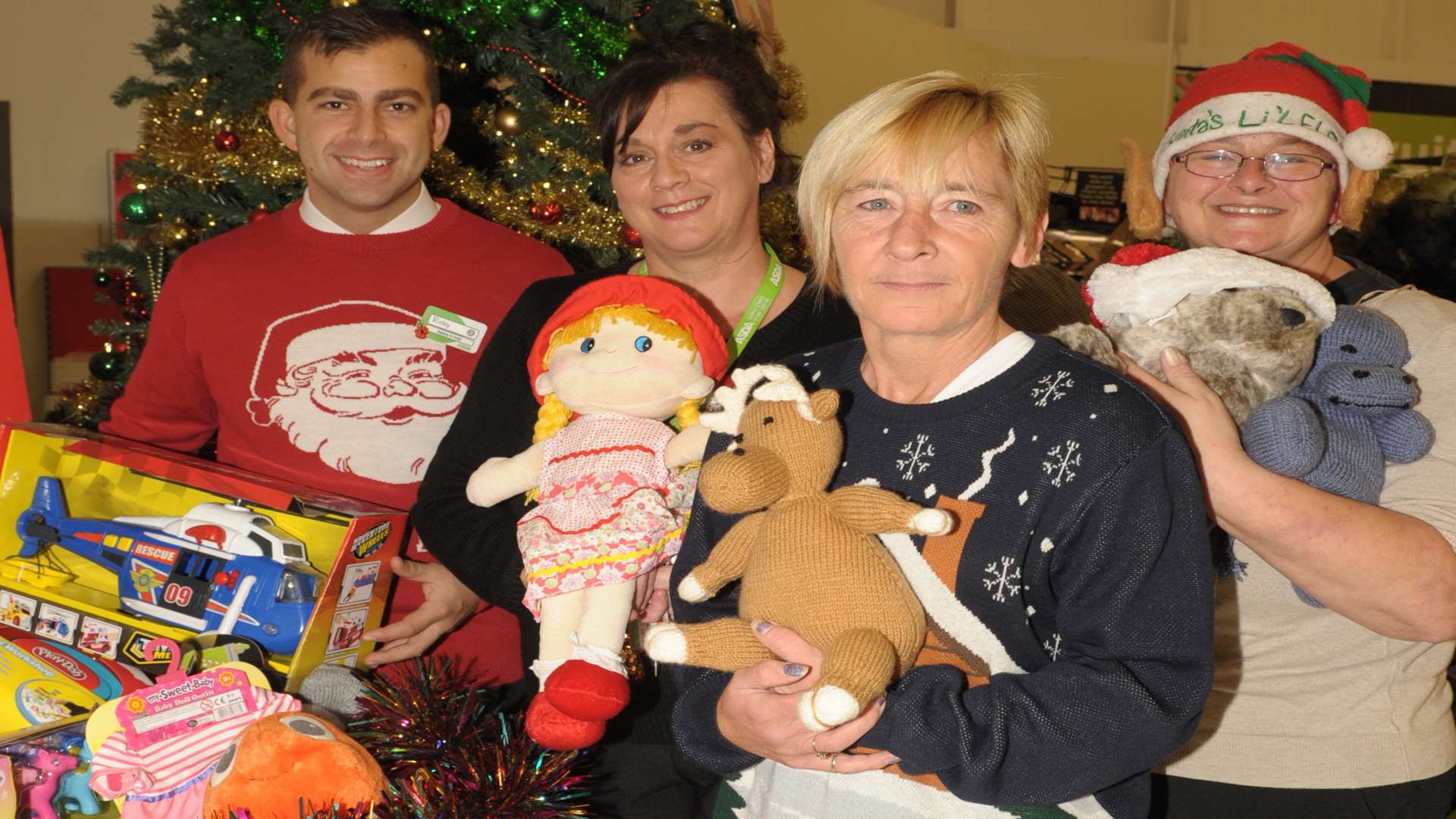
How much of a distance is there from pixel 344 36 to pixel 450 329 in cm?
58

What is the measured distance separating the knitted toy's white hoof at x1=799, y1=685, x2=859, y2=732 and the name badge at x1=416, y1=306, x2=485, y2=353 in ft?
3.85

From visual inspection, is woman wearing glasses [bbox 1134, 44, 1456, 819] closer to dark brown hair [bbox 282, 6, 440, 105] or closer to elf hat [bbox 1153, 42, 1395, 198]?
elf hat [bbox 1153, 42, 1395, 198]

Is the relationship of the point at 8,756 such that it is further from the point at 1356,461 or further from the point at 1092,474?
the point at 1356,461

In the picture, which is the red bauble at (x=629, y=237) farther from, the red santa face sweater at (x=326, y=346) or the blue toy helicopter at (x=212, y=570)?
the blue toy helicopter at (x=212, y=570)

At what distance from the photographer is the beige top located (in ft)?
4.41

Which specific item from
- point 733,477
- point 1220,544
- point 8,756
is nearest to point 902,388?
point 733,477

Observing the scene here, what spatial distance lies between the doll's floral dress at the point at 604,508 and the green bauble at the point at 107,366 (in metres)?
2.12

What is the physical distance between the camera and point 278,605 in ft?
5.10

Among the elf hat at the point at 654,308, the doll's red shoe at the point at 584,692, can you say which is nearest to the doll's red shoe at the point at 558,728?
the doll's red shoe at the point at 584,692

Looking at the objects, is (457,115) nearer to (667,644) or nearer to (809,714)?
(667,644)

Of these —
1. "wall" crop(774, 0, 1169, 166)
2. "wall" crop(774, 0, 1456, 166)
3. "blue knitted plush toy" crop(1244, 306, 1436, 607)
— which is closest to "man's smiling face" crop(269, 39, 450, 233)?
"blue knitted plush toy" crop(1244, 306, 1436, 607)

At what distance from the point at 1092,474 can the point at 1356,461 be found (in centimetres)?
41

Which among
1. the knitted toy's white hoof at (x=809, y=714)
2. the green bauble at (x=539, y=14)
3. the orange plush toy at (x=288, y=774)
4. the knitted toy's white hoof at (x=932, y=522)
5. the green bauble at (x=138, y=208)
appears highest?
the green bauble at (x=539, y=14)

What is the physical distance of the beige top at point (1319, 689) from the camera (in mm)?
1343
